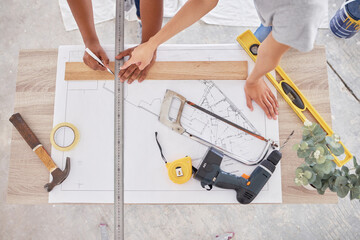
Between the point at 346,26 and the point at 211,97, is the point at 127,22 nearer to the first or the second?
the point at 211,97

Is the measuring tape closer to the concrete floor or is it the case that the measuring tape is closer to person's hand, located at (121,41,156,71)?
person's hand, located at (121,41,156,71)

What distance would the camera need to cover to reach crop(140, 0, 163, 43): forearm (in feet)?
4.01

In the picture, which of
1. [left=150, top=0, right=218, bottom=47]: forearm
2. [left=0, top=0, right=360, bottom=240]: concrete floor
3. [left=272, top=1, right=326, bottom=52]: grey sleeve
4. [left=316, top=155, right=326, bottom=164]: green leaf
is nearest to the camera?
[left=272, top=1, right=326, bottom=52]: grey sleeve

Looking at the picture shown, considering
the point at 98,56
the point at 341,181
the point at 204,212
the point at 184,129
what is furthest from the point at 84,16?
the point at 204,212

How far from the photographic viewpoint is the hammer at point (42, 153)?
1128 mm

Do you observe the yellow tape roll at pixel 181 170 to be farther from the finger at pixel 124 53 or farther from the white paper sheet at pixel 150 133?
the finger at pixel 124 53

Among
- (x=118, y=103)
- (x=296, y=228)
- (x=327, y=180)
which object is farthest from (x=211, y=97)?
(x=296, y=228)

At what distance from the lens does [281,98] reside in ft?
3.92

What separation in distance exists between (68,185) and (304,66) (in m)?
1.13

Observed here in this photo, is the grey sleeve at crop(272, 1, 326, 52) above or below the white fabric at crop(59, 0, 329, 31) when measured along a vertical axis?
above

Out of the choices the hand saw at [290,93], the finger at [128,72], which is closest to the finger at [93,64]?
the finger at [128,72]

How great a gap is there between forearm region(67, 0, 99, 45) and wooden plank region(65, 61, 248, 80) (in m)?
0.15

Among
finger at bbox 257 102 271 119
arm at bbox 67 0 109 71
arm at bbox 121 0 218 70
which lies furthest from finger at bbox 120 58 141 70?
finger at bbox 257 102 271 119

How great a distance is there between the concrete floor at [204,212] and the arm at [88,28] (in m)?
0.77
